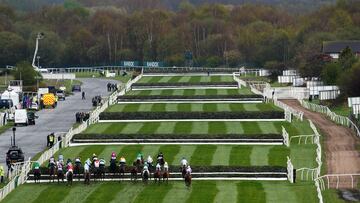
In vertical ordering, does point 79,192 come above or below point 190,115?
below

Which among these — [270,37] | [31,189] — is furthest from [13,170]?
[270,37]

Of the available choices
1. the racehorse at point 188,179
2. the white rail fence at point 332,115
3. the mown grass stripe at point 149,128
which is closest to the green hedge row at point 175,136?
the mown grass stripe at point 149,128

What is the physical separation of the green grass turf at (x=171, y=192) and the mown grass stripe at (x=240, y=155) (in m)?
6.57

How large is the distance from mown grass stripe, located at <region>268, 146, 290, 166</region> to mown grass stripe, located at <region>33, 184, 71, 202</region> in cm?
1267

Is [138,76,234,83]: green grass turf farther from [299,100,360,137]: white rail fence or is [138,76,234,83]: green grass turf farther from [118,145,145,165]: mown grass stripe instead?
[118,145,145,165]: mown grass stripe

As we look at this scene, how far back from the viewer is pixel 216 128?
86000 mm

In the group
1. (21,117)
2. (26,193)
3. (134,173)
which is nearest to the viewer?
(26,193)

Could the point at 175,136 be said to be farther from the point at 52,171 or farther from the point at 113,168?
the point at 52,171

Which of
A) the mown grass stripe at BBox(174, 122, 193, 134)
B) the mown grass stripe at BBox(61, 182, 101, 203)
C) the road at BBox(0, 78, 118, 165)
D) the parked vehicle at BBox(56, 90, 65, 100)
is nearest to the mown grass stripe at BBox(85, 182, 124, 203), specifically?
the mown grass stripe at BBox(61, 182, 101, 203)

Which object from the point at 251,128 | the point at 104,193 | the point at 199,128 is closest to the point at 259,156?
the point at 104,193

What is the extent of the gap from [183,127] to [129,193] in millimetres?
31169

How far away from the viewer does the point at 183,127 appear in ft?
287

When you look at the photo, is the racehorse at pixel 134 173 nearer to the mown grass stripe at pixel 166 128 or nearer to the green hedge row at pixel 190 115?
the mown grass stripe at pixel 166 128

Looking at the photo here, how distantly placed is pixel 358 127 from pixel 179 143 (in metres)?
13.1
